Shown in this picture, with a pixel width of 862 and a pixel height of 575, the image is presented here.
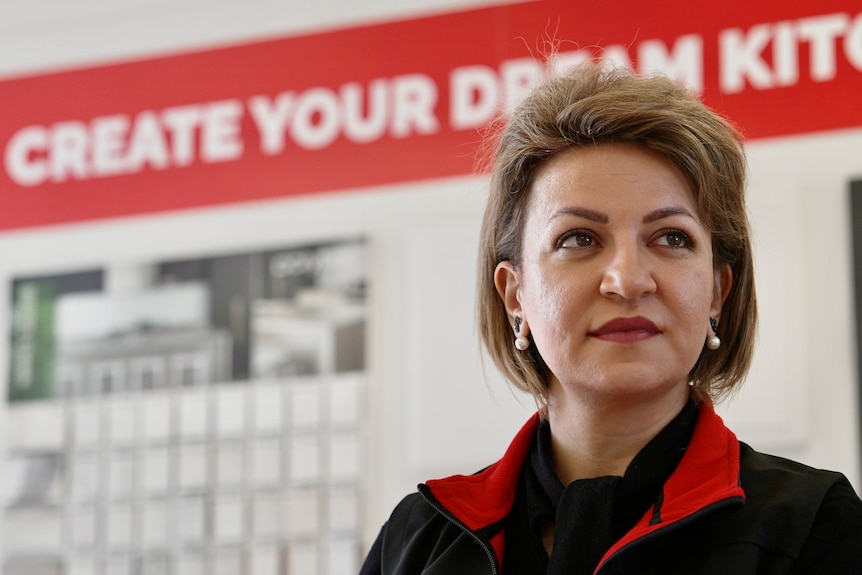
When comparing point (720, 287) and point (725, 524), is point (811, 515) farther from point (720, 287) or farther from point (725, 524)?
point (720, 287)

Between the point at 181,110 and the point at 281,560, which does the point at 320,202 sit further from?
the point at 281,560

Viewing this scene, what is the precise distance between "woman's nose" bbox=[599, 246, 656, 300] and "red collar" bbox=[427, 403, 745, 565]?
0.17 metres

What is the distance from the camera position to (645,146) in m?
1.39

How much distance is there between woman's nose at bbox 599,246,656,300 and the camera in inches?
50.7

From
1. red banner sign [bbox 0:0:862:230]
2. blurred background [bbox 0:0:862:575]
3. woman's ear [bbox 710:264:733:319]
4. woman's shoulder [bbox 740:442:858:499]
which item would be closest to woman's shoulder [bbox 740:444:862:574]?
woman's shoulder [bbox 740:442:858:499]

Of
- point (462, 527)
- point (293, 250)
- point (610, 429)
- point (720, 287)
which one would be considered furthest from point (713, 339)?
point (293, 250)

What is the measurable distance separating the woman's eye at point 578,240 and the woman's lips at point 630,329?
0.30 ft

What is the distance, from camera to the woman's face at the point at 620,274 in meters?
1.30

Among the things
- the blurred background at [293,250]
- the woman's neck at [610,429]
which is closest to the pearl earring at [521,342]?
the woman's neck at [610,429]

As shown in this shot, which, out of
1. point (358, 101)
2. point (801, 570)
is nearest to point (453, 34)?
point (358, 101)

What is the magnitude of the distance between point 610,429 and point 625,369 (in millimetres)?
93

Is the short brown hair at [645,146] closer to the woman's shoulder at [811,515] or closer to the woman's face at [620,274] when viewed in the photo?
the woman's face at [620,274]

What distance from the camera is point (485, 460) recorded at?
3.62m

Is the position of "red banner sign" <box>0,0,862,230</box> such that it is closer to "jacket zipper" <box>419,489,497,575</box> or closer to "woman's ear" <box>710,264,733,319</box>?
"woman's ear" <box>710,264,733,319</box>
